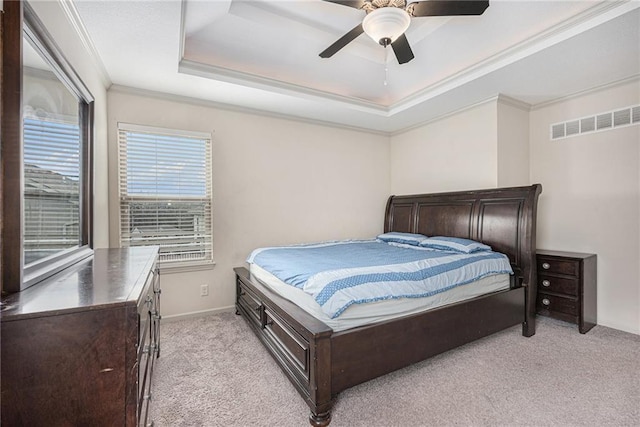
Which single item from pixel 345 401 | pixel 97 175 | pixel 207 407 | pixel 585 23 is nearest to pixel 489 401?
pixel 345 401

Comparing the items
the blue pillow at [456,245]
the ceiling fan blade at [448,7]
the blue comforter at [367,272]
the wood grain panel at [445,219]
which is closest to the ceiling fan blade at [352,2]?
the ceiling fan blade at [448,7]

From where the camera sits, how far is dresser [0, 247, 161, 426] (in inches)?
33.2

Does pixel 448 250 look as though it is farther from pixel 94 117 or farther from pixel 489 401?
pixel 94 117

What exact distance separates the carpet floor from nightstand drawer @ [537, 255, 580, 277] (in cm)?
63

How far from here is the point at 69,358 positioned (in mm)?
900

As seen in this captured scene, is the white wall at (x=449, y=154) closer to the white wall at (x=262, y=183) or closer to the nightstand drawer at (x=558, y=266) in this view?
the white wall at (x=262, y=183)

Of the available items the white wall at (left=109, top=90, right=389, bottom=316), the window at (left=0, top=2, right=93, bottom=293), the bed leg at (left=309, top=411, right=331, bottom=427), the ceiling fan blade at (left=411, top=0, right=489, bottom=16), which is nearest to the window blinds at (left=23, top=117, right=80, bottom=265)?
the window at (left=0, top=2, right=93, bottom=293)

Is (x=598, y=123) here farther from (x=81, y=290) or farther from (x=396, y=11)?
(x=81, y=290)

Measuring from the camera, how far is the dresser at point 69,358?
84 centimetres

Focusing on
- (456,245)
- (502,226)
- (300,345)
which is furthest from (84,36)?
(502,226)

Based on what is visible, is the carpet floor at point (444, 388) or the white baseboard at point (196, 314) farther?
the white baseboard at point (196, 314)

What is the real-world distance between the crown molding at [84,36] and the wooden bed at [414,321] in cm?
233

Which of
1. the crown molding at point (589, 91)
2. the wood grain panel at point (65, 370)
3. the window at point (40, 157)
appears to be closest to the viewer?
the wood grain panel at point (65, 370)

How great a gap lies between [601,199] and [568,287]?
3.46 feet
